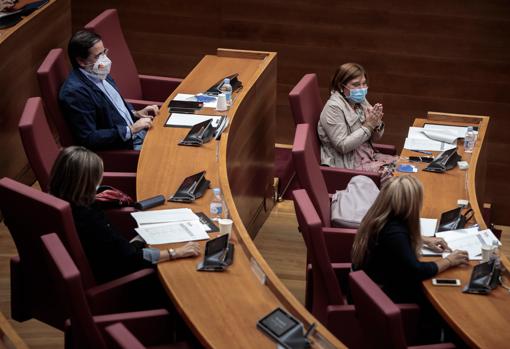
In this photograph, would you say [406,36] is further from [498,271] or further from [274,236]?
[498,271]

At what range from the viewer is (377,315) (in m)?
3.04

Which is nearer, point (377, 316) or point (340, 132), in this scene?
point (377, 316)

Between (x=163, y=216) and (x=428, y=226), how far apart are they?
110 centimetres

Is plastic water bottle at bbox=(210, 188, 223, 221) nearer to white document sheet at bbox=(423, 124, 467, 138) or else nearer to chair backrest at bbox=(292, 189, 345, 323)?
chair backrest at bbox=(292, 189, 345, 323)

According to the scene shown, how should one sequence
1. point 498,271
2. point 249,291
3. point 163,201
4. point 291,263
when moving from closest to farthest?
point 249,291 < point 498,271 < point 163,201 < point 291,263

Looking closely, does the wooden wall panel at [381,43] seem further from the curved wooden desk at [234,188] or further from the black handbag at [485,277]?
the black handbag at [485,277]

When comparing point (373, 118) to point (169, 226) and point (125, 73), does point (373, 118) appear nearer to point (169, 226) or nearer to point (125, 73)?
point (125, 73)

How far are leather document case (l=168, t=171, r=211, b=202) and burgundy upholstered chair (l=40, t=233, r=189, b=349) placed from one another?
0.77 metres

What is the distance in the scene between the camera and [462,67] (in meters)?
6.45

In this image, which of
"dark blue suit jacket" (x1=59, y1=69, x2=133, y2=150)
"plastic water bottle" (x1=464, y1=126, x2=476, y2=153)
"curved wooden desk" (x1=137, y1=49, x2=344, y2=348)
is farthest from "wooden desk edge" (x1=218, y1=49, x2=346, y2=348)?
"plastic water bottle" (x1=464, y1=126, x2=476, y2=153)

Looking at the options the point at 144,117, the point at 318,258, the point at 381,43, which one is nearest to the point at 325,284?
the point at 318,258

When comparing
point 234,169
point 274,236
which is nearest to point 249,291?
point 234,169

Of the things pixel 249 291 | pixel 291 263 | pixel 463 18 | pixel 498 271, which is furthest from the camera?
pixel 463 18

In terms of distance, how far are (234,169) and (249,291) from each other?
59.5 inches
